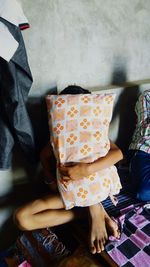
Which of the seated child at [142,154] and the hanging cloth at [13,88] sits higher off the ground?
the hanging cloth at [13,88]

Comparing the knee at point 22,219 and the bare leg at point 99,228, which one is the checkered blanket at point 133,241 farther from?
the knee at point 22,219

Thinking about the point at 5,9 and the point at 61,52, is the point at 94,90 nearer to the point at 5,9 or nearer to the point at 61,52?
the point at 61,52

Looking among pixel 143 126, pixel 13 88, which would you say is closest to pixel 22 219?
pixel 13 88

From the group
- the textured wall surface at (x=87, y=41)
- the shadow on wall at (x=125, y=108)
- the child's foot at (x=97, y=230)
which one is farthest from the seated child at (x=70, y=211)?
the shadow on wall at (x=125, y=108)

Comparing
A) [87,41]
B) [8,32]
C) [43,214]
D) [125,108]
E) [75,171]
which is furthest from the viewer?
[125,108]

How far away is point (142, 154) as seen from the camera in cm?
159

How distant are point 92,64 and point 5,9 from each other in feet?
2.43

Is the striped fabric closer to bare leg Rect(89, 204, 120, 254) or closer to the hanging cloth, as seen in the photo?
bare leg Rect(89, 204, 120, 254)

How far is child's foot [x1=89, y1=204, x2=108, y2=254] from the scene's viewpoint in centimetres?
118

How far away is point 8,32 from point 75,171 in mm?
686

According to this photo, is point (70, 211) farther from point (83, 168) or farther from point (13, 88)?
point (13, 88)

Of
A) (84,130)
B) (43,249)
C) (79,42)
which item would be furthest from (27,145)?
(79,42)

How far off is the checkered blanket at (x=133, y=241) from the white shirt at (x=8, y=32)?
0.99 m

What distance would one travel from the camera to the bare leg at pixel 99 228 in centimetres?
119
